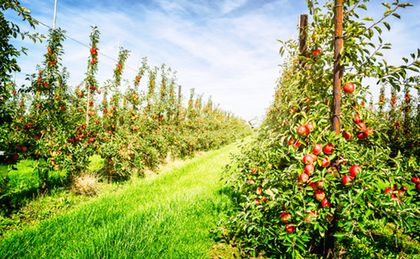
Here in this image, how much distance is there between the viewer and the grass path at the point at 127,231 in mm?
2637

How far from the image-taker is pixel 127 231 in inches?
115

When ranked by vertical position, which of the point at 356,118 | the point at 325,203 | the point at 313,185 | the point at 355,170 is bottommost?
the point at 325,203

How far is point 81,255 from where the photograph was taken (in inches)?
95.1

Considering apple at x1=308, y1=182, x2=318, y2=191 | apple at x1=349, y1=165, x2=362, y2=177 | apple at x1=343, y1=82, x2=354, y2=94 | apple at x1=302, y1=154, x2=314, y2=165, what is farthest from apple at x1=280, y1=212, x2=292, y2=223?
apple at x1=343, y1=82, x2=354, y2=94

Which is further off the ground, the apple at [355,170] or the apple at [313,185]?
the apple at [355,170]

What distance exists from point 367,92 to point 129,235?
3.04m

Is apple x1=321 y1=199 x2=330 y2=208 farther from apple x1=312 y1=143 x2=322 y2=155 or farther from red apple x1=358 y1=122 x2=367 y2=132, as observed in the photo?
red apple x1=358 y1=122 x2=367 y2=132

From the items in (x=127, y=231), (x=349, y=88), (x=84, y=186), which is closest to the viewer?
(x=349, y=88)

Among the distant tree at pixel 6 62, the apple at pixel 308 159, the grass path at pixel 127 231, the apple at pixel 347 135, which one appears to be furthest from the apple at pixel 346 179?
the distant tree at pixel 6 62

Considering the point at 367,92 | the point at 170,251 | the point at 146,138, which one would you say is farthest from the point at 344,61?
the point at 146,138

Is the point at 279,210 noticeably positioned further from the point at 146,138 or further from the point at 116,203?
the point at 146,138

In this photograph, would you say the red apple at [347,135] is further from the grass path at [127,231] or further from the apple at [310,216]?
the grass path at [127,231]

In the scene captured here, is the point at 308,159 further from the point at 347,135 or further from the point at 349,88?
the point at 349,88

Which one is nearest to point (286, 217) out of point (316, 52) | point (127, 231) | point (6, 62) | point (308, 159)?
point (308, 159)
